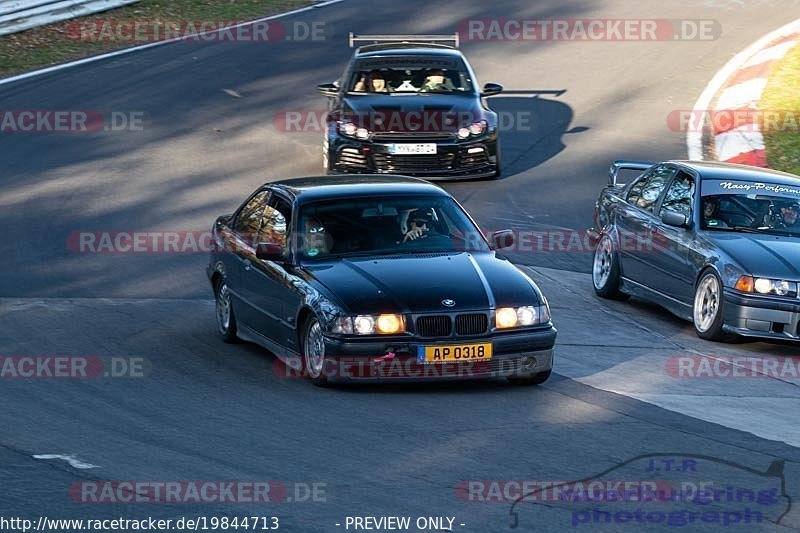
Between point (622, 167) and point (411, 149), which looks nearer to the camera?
point (622, 167)

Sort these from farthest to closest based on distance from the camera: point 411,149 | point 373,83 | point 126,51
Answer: point 126,51
point 373,83
point 411,149

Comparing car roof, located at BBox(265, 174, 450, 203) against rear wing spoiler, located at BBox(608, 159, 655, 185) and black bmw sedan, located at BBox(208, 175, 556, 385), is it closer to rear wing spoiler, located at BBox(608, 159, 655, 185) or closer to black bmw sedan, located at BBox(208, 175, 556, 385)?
black bmw sedan, located at BBox(208, 175, 556, 385)

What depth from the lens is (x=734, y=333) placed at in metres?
11.8

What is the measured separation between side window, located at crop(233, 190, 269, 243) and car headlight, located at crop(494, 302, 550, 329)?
108 inches

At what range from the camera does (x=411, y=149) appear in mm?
18141

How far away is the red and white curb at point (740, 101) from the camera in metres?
20.2

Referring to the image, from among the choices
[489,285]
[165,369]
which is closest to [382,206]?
[489,285]

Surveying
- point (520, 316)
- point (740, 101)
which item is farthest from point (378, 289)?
point (740, 101)

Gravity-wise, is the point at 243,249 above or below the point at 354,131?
above

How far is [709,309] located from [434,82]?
26.1ft

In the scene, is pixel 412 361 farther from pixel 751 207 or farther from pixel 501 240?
pixel 751 207

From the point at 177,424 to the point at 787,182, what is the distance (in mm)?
7022

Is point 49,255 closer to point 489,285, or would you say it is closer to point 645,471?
point 489,285

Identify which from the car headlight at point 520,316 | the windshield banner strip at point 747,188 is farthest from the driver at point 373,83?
the car headlight at point 520,316
